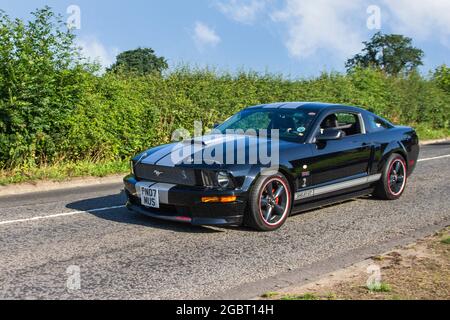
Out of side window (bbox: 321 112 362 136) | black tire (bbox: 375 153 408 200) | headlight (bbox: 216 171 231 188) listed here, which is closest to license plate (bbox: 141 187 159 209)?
headlight (bbox: 216 171 231 188)

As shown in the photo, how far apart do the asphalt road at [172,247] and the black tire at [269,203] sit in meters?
0.14

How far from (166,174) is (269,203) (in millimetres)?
1288

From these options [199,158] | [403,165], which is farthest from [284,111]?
[403,165]

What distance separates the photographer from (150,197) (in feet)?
23.4

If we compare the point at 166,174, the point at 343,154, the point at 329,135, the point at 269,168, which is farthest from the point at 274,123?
the point at 166,174

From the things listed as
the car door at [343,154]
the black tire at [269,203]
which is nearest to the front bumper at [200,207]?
the black tire at [269,203]

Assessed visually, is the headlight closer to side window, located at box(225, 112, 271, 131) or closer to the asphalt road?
the asphalt road

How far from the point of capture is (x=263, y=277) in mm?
5527

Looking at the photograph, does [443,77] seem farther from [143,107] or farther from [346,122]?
[346,122]

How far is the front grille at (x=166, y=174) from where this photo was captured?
6.88 meters

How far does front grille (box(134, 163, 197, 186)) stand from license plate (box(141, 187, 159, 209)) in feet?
0.54

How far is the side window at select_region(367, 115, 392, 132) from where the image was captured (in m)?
9.02

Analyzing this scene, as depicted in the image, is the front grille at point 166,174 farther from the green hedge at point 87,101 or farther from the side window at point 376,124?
the green hedge at point 87,101

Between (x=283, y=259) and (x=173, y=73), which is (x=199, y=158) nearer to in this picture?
(x=283, y=259)
